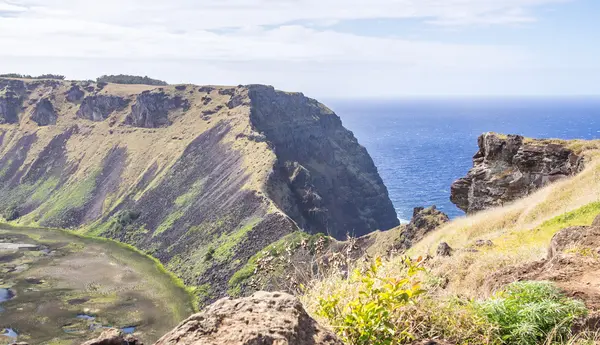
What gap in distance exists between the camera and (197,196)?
13262cm

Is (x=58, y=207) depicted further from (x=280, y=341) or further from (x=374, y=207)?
(x=280, y=341)

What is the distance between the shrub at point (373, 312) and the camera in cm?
752

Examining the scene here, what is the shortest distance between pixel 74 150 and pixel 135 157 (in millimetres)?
36224

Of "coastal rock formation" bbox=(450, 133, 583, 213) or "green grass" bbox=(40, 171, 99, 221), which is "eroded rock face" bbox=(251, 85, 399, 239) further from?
"coastal rock formation" bbox=(450, 133, 583, 213)

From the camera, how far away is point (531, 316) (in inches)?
321

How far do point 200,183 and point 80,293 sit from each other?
160ft

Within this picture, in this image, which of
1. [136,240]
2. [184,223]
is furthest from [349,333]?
[136,240]

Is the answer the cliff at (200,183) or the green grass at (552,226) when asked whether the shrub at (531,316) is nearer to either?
the green grass at (552,226)

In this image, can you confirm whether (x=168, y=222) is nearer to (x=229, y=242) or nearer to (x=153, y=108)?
(x=229, y=242)

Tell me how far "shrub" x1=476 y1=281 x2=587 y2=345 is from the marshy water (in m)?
69.5

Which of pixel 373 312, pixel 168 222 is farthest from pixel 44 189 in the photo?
pixel 373 312

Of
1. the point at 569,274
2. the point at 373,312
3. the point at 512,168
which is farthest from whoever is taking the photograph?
the point at 512,168

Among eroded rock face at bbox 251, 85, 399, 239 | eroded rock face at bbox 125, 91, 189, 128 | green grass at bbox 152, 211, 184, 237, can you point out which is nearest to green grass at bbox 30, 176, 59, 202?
eroded rock face at bbox 125, 91, 189, 128

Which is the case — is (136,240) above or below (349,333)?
below
